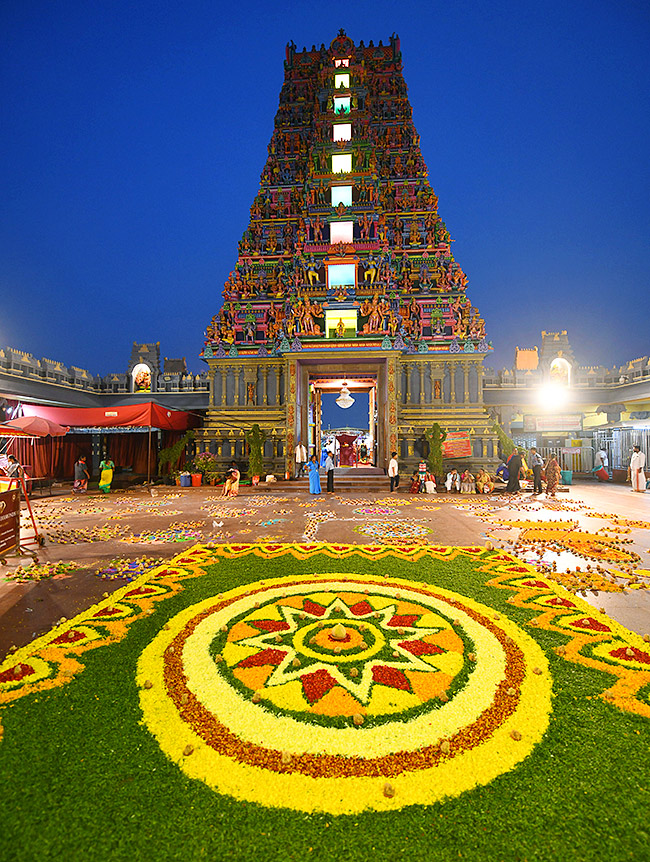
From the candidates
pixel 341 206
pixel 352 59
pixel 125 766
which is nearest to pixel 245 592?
pixel 125 766

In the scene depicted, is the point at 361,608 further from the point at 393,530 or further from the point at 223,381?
the point at 223,381

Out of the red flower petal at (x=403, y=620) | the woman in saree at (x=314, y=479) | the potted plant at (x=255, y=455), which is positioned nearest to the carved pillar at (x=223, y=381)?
the potted plant at (x=255, y=455)

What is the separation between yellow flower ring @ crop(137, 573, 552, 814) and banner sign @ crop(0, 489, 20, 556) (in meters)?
3.72

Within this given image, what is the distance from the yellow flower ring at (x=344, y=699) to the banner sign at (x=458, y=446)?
558 inches

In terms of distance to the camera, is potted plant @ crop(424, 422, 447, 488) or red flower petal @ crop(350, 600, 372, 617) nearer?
red flower petal @ crop(350, 600, 372, 617)

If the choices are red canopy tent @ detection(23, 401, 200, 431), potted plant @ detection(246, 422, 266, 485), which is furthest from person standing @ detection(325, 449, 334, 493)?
red canopy tent @ detection(23, 401, 200, 431)

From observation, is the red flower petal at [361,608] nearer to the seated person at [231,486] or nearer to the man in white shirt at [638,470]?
the seated person at [231,486]

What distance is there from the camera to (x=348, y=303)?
19031 mm

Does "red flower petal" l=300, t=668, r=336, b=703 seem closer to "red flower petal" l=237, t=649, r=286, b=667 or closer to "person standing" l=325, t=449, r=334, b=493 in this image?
"red flower petal" l=237, t=649, r=286, b=667

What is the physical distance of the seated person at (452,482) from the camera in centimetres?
1547

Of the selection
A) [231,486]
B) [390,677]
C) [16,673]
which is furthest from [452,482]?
[16,673]

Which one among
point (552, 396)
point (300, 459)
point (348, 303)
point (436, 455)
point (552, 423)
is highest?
point (348, 303)

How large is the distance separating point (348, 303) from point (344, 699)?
18.2 meters

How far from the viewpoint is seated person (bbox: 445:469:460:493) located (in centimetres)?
1547
